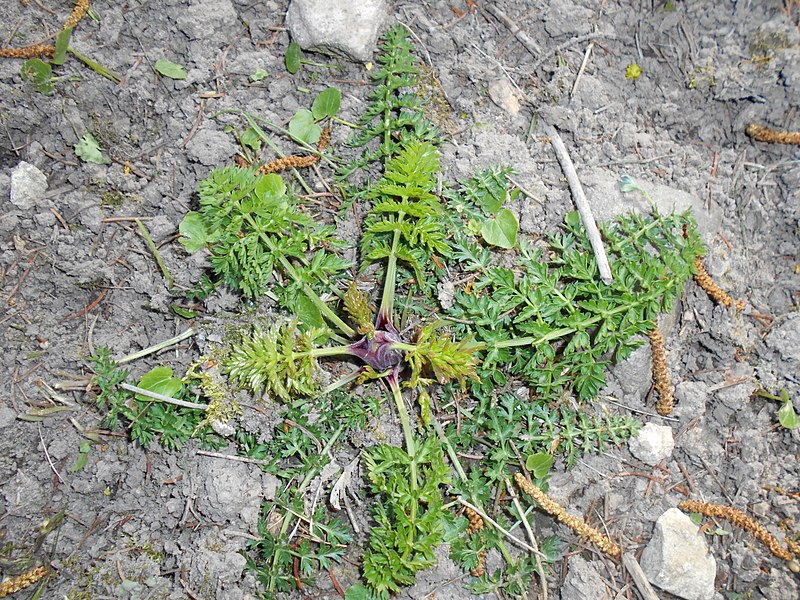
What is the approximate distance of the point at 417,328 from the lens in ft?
10.5

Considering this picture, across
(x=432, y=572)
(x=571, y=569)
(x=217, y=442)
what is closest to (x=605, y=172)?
(x=571, y=569)

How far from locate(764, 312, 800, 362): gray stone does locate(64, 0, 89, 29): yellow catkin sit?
4394mm

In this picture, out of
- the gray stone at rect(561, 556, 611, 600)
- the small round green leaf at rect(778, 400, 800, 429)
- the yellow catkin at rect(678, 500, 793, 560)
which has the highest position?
the small round green leaf at rect(778, 400, 800, 429)

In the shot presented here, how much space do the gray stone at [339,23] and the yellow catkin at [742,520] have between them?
3207mm

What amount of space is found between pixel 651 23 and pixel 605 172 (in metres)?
1.03

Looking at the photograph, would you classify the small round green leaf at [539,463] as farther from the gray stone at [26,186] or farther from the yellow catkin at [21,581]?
the gray stone at [26,186]

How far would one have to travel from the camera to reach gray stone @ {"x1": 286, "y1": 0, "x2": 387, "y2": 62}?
3.33 m

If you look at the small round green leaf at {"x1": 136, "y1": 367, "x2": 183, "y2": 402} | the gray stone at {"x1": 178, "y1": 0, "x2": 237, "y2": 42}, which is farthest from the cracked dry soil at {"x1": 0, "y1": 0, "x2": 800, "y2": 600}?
the small round green leaf at {"x1": 136, "y1": 367, "x2": 183, "y2": 402}

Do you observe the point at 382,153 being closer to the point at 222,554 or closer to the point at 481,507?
the point at 481,507

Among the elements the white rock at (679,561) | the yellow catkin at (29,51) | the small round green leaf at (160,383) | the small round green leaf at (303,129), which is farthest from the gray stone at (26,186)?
the white rock at (679,561)

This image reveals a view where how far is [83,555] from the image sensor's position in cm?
300

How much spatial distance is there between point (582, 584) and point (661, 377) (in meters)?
1.20

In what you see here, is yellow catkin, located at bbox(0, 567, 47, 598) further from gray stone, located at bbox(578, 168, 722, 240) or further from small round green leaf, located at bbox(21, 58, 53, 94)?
gray stone, located at bbox(578, 168, 722, 240)

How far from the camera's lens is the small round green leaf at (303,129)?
3334 millimetres
